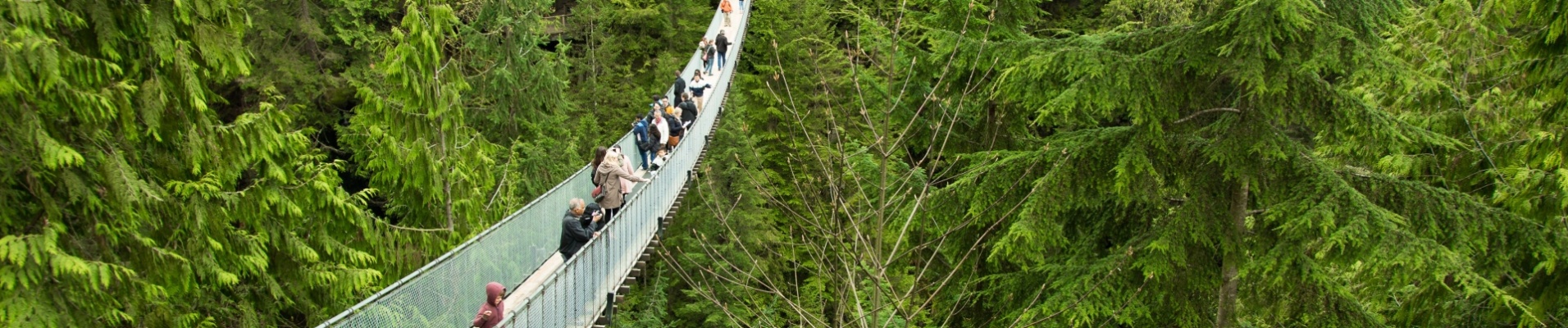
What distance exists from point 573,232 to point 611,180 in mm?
1543

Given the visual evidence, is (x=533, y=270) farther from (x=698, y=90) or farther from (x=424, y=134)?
(x=698, y=90)

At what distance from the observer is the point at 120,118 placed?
5672 mm

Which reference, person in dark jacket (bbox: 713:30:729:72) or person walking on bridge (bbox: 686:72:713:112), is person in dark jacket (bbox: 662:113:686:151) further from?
person in dark jacket (bbox: 713:30:729:72)

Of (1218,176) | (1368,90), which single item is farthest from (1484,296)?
(1368,90)

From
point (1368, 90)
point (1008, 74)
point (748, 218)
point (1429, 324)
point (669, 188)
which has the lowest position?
point (748, 218)

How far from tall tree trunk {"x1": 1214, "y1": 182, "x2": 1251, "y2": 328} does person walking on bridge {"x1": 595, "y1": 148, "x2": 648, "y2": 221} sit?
4.99m

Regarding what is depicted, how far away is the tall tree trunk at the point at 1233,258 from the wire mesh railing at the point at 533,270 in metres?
4.01

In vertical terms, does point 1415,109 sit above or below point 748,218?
above

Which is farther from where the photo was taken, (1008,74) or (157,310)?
(1008,74)

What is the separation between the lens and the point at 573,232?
845 centimetres

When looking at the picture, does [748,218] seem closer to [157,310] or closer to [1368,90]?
[1368,90]

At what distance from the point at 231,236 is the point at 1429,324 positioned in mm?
7621

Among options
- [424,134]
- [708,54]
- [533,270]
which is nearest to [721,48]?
[708,54]

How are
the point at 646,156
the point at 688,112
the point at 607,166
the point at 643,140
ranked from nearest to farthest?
the point at 607,166 < the point at 643,140 < the point at 646,156 < the point at 688,112
